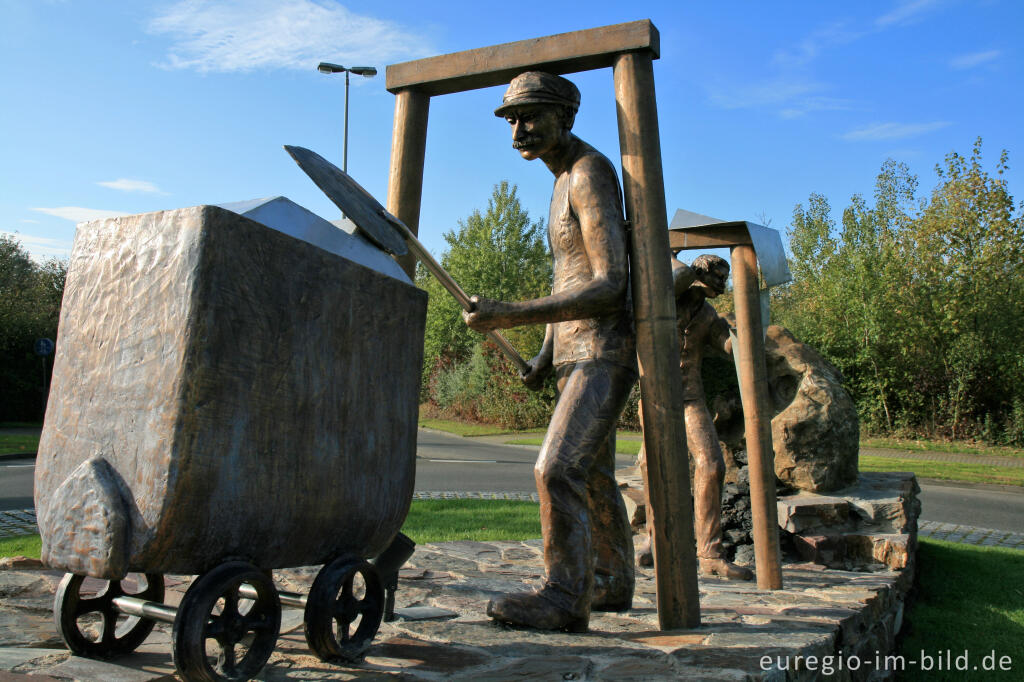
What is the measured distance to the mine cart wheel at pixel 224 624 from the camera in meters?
2.21

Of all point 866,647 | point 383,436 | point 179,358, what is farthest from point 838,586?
point 179,358

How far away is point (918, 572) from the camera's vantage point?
255 inches

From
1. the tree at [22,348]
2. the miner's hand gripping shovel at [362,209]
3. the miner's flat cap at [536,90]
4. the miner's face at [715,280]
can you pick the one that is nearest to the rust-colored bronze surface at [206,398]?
the miner's hand gripping shovel at [362,209]

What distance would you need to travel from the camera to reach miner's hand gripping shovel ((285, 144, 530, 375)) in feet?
9.20

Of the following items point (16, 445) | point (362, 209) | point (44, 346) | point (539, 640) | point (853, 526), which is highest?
point (44, 346)

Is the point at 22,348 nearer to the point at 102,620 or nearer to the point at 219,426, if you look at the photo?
the point at 102,620

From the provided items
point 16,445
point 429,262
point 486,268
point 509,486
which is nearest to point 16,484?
point 16,445

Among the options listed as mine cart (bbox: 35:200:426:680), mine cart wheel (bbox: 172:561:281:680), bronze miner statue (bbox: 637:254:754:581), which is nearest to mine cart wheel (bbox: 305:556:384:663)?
mine cart (bbox: 35:200:426:680)

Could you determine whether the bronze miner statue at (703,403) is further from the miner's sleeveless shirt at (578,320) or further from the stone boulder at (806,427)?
the miner's sleeveless shirt at (578,320)

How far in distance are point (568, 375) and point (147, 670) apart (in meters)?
1.83

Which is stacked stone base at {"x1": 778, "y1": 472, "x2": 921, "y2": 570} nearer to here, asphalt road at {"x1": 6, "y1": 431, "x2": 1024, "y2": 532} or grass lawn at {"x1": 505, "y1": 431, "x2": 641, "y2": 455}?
asphalt road at {"x1": 6, "y1": 431, "x2": 1024, "y2": 532}

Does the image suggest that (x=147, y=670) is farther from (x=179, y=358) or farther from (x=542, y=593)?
(x=542, y=593)

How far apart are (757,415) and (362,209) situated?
253cm

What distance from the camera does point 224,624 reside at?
93.7 inches
